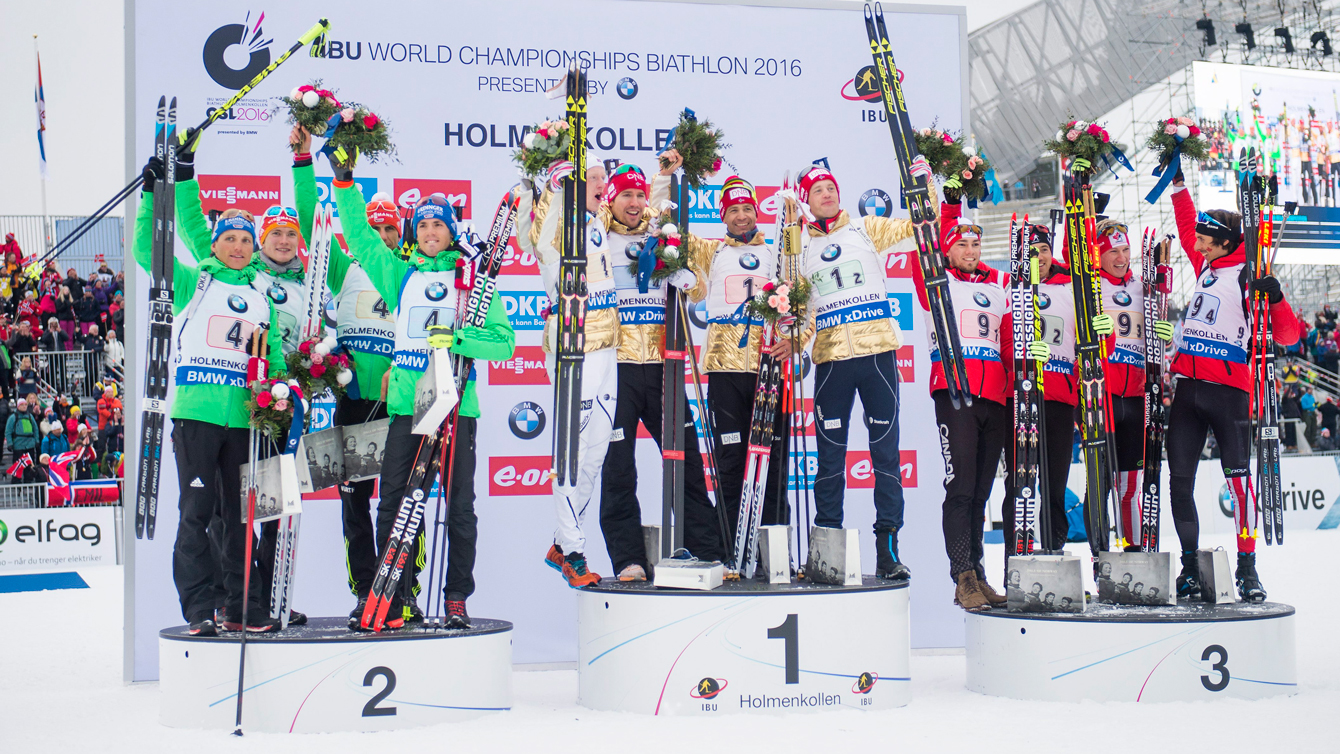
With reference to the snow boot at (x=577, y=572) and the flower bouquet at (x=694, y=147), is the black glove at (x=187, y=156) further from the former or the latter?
the snow boot at (x=577, y=572)

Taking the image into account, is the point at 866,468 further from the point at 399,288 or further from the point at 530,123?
the point at 399,288

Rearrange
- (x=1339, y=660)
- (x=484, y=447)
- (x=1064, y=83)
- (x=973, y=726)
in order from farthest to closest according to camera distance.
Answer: (x=1064, y=83)
(x=484, y=447)
(x=1339, y=660)
(x=973, y=726)

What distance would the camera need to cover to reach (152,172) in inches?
175

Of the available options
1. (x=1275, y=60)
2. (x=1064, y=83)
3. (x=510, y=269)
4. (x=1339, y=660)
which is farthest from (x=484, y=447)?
(x=1275, y=60)

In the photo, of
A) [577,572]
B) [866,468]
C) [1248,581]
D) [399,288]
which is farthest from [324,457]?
[1248,581]

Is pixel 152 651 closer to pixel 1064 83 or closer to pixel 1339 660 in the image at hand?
pixel 1339 660

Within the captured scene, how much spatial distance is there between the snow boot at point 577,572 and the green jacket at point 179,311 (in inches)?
55.0

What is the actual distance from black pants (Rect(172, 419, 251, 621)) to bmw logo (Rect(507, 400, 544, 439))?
183cm

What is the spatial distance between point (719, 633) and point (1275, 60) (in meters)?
22.8

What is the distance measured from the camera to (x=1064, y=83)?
21547 mm

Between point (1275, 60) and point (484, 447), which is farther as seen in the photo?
point (1275, 60)

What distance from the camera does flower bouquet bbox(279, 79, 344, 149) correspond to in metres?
4.42

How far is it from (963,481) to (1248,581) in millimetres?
1427

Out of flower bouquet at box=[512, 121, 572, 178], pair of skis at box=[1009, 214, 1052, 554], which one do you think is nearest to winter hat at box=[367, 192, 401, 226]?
flower bouquet at box=[512, 121, 572, 178]
